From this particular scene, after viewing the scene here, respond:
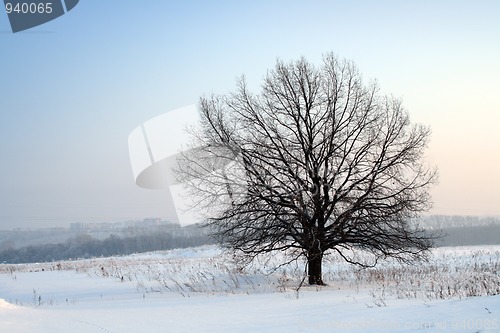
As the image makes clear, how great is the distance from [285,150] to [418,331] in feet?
30.8

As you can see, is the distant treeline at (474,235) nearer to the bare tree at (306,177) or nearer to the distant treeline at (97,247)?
the distant treeline at (97,247)

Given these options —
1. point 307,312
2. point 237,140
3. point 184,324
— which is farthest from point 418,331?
point 237,140

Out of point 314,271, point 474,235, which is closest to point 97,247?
point 474,235

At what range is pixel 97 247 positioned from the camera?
119 meters

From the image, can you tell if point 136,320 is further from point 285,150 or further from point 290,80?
point 290,80

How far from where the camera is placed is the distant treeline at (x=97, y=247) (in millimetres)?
109688

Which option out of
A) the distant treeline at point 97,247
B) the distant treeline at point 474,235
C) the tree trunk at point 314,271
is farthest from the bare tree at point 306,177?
the distant treeline at point 474,235
